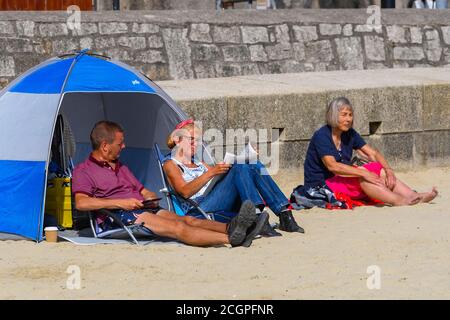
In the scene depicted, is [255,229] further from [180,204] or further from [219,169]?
[180,204]

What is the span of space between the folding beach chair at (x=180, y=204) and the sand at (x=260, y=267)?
37 cm

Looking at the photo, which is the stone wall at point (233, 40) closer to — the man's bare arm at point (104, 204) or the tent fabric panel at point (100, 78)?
the tent fabric panel at point (100, 78)

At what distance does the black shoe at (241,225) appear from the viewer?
24.3ft

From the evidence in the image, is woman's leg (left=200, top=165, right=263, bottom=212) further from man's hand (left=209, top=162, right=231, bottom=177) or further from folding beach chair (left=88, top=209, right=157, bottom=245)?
folding beach chair (left=88, top=209, right=157, bottom=245)

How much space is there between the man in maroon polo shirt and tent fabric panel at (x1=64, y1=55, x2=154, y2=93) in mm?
384

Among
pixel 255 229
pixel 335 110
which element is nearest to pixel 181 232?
pixel 255 229

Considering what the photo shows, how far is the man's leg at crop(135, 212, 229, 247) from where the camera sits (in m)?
7.45

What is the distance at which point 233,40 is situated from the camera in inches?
463

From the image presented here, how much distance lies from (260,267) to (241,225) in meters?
0.59

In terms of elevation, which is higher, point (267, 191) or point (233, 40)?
point (233, 40)

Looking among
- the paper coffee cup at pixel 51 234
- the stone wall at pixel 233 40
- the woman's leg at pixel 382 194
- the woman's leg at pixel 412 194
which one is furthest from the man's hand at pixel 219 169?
the stone wall at pixel 233 40

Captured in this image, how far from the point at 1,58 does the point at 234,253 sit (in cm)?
409
